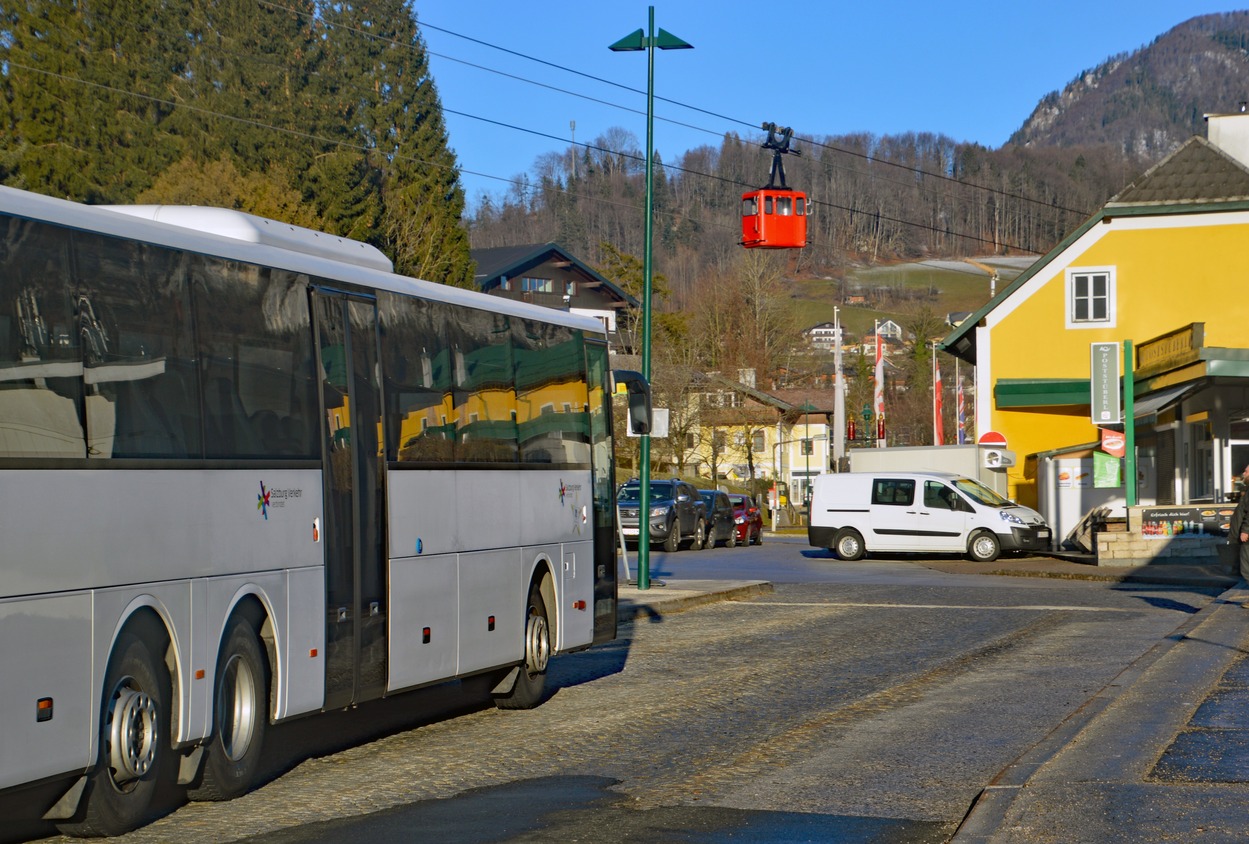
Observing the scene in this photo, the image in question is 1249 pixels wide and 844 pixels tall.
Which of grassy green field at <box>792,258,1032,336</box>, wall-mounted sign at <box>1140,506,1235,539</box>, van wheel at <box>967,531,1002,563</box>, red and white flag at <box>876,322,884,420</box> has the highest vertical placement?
grassy green field at <box>792,258,1032,336</box>

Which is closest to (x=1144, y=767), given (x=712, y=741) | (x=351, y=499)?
(x=712, y=741)

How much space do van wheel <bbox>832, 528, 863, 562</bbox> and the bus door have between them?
87.8 feet

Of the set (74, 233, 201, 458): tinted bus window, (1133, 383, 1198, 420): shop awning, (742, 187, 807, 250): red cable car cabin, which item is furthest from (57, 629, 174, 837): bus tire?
(742, 187, 807, 250): red cable car cabin

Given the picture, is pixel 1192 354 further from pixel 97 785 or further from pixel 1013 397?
pixel 97 785

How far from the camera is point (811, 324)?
160625mm

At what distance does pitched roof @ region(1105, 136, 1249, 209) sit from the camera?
43.1 metres

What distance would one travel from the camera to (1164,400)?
35.8 meters

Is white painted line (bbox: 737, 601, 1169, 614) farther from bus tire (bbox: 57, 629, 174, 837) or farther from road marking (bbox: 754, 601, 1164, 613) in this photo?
bus tire (bbox: 57, 629, 174, 837)

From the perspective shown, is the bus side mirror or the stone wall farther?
the stone wall

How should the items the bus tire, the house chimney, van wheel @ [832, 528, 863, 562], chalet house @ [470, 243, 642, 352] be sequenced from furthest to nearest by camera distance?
chalet house @ [470, 243, 642, 352] < the house chimney < van wheel @ [832, 528, 863, 562] < the bus tire

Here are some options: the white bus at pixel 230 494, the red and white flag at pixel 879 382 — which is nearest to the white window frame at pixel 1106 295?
the red and white flag at pixel 879 382

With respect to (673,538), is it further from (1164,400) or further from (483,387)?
(483,387)

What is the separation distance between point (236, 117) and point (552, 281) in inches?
1561

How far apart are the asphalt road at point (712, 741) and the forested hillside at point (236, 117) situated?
112 feet
